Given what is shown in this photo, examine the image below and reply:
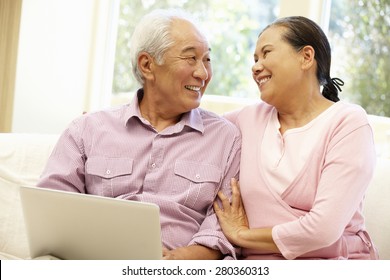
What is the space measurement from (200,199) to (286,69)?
1.54 ft

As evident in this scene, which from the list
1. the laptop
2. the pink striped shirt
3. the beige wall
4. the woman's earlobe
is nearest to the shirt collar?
the pink striped shirt

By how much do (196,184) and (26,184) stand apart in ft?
2.31

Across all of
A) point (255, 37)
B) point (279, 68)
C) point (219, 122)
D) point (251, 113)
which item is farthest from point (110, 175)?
point (255, 37)

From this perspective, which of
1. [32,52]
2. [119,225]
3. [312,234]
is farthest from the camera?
[32,52]

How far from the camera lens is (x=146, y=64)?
221 cm

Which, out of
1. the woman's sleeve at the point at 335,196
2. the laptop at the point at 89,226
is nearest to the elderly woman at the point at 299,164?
the woman's sleeve at the point at 335,196

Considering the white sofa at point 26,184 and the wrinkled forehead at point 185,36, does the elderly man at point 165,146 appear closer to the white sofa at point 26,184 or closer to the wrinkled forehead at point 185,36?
the wrinkled forehead at point 185,36

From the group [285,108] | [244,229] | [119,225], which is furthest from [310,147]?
[119,225]

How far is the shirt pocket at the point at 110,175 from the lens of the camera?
2.08m

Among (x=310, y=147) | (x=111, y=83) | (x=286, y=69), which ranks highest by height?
(x=286, y=69)

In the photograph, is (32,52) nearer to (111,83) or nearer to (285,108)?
(111,83)

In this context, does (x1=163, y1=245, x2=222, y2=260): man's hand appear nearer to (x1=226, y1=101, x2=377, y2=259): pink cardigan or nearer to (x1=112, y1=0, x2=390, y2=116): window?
(x1=226, y1=101, x2=377, y2=259): pink cardigan

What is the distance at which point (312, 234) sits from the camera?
71.1 inches

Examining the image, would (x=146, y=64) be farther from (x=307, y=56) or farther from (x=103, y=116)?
(x=307, y=56)
